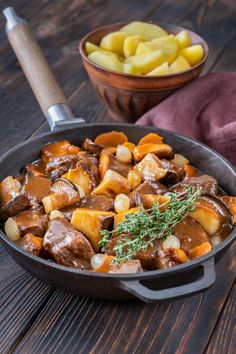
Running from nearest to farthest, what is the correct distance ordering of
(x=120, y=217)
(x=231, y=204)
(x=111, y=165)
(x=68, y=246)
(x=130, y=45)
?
(x=68, y=246) → (x=120, y=217) → (x=231, y=204) → (x=111, y=165) → (x=130, y=45)

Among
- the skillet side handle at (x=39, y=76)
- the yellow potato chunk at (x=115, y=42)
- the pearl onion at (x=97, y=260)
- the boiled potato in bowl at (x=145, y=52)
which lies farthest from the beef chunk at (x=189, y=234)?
the yellow potato chunk at (x=115, y=42)

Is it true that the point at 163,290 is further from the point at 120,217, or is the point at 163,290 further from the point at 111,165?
the point at 111,165

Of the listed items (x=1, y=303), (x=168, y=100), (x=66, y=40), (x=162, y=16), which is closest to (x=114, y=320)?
(x=1, y=303)

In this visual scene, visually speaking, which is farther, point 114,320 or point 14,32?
point 14,32

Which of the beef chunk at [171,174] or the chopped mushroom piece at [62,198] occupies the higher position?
the chopped mushroom piece at [62,198]

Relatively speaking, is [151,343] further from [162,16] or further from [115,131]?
[162,16]

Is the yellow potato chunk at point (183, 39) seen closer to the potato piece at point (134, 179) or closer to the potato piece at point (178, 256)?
the potato piece at point (134, 179)

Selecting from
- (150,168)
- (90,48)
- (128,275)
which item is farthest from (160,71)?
(128,275)
